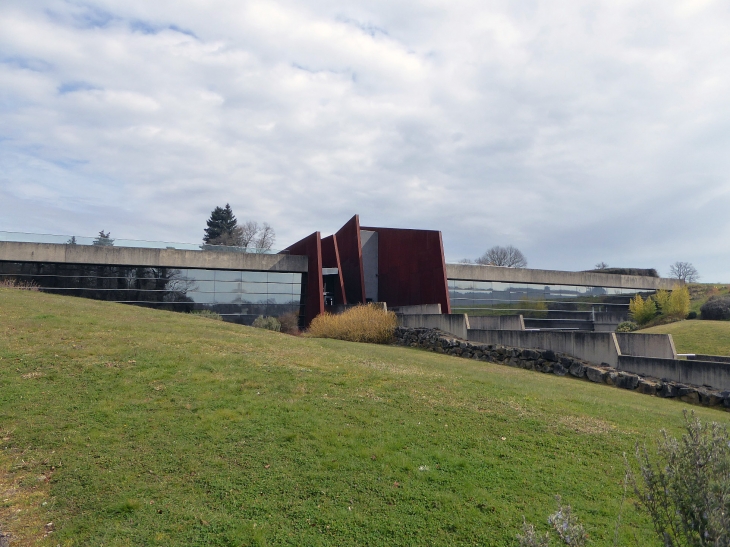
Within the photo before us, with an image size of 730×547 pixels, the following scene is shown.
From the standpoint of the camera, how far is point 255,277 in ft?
99.8

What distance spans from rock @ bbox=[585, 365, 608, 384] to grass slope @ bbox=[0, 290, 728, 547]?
365cm

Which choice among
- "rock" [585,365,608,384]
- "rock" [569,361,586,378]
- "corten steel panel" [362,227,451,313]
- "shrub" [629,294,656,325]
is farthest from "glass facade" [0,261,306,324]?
"shrub" [629,294,656,325]

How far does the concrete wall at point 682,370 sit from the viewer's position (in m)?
12.5

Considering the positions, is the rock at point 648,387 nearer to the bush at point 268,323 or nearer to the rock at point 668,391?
the rock at point 668,391

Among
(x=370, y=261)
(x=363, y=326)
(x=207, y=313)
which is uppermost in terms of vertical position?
(x=370, y=261)

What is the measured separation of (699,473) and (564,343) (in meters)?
13.5

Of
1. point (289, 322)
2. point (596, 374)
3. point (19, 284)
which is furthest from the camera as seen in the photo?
point (289, 322)

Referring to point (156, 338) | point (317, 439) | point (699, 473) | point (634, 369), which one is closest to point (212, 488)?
point (317, 439)

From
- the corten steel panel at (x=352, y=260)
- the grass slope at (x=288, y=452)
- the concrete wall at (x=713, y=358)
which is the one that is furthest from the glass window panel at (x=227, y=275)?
the concrete wall at (x=713, y=358)

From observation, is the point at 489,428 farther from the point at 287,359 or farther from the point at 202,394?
the point at 287,359

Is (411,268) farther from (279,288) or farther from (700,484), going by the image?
(700,484)

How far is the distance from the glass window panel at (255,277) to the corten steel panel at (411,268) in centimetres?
671

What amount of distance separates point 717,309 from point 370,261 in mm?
20903

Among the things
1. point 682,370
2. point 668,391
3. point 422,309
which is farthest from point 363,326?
point 682,370
